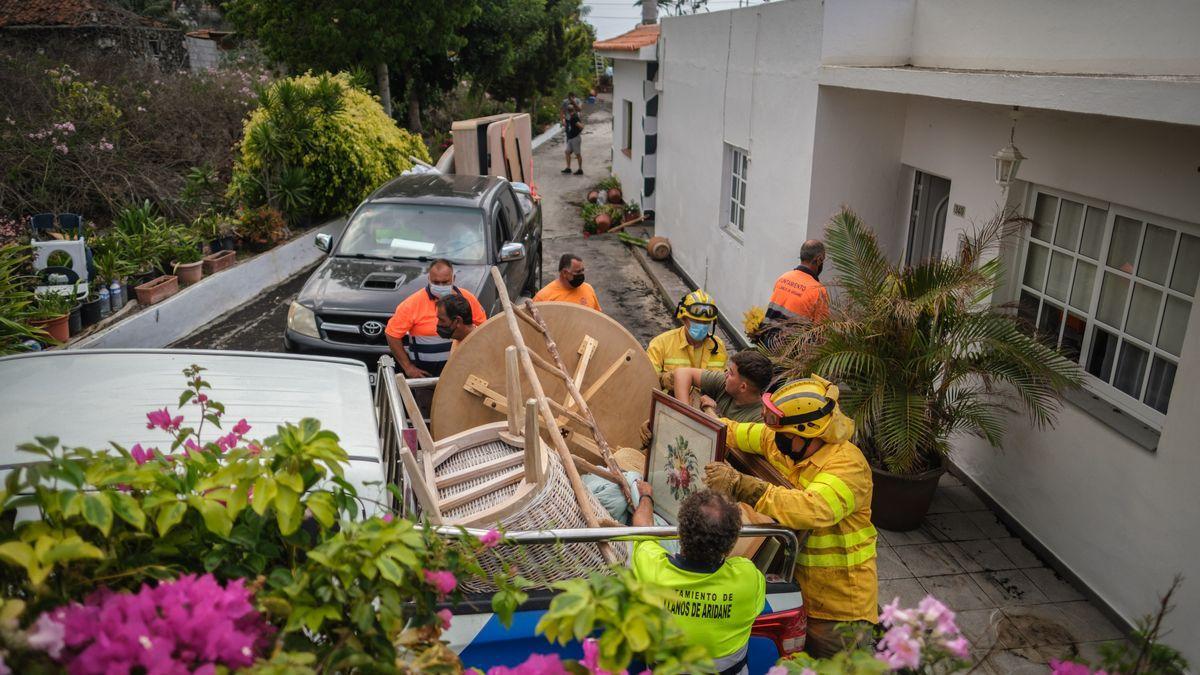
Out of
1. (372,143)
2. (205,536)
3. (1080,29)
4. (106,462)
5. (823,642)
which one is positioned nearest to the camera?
(106,462)

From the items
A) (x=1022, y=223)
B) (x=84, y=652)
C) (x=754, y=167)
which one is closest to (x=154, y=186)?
(x=754, y=167)

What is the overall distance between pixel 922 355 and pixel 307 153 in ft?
36.3

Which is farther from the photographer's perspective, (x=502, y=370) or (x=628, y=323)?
(x=628, y=323)

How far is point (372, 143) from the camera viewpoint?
1451 cm

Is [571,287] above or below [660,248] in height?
above

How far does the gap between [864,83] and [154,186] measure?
1037 centimetres

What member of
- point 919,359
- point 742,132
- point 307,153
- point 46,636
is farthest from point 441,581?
point 307,153

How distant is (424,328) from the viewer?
6207 millimetres

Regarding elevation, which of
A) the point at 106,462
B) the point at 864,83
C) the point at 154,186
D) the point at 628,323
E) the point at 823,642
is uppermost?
the point at 864,83

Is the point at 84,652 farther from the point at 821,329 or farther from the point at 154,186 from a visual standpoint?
the point at 154,186

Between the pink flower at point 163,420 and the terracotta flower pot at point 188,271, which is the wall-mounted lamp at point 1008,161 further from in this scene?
the terracotta flower pot at point 188,271

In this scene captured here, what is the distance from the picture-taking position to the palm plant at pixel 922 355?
5137 mm

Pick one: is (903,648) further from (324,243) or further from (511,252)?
(324,243)

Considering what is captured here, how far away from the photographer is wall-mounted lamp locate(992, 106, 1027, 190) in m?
5.46
